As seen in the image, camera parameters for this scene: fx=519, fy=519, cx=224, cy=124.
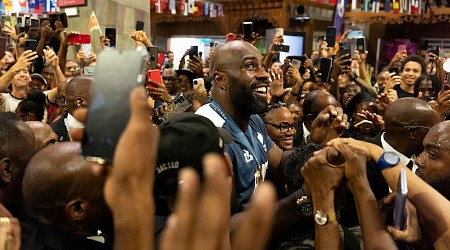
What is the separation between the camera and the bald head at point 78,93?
287cm

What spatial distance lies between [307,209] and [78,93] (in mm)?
1785

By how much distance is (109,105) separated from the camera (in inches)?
29.3

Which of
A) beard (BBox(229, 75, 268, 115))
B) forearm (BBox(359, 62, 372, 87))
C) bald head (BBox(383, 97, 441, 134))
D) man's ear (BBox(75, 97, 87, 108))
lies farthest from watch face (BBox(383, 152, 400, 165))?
forearm (BBox(359, 62, 372, 87))

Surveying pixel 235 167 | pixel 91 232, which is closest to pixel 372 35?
pixel 235 167

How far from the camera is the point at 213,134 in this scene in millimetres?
1127

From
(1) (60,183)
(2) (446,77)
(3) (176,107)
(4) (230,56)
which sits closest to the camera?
(1) (60,183)

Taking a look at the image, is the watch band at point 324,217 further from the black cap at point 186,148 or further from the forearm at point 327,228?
the black cap at point 186,148

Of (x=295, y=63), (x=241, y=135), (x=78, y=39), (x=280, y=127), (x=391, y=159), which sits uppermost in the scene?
(x=78, y=39)

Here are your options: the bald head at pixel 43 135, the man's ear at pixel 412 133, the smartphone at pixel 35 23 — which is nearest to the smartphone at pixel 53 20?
Result: the smartphone at pixel 35 23

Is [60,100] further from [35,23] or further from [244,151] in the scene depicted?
[35,23]

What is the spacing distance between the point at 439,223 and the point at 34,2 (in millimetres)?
6617

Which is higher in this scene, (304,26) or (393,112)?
(304,26)

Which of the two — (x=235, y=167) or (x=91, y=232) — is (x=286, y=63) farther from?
(x=91, y=232)

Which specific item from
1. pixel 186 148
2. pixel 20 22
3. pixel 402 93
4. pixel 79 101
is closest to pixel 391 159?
pixel 186 148
